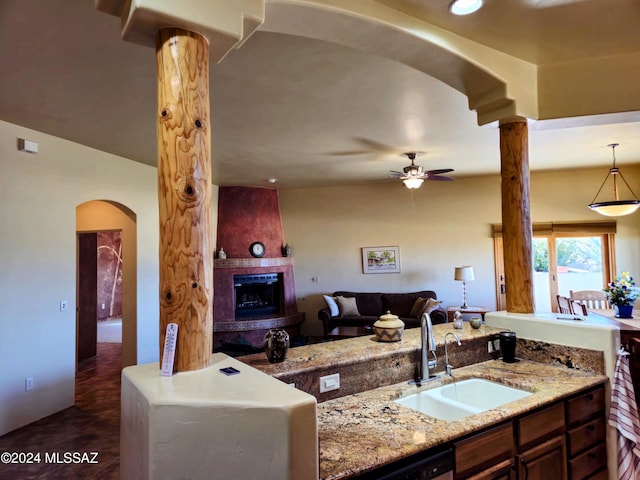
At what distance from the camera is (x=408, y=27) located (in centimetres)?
204

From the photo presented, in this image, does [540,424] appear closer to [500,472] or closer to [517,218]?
[500,472]

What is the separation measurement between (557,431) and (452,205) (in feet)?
18.9

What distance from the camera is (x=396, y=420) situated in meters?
1.76

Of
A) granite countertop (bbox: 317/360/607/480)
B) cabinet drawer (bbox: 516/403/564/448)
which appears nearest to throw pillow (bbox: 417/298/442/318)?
granite countertop (bbox: 317/360/607/480)

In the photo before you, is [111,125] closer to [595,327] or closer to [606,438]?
[595,327]

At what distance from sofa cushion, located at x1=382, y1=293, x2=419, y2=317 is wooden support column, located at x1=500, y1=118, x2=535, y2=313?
434cm

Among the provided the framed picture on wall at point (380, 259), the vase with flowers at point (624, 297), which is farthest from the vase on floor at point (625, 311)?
the framed picture on wall at point (380, 259)

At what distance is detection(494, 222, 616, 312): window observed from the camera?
21.7 ft

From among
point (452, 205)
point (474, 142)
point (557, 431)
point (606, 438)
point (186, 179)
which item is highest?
point (474, 142)

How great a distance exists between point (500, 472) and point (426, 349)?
0.68 metres

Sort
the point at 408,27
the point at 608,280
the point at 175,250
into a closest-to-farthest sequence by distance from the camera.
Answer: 1. the point at 175,250
2. the point at 408,27
3. the point at 608,280

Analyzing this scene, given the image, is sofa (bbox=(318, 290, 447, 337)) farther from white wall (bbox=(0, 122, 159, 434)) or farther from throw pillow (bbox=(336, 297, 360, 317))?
white wall (bbox=(0, 122, 159, 434))

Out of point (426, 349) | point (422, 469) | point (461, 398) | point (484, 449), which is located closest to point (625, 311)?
point (461, 398)

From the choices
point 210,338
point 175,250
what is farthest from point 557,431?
point 175,250
